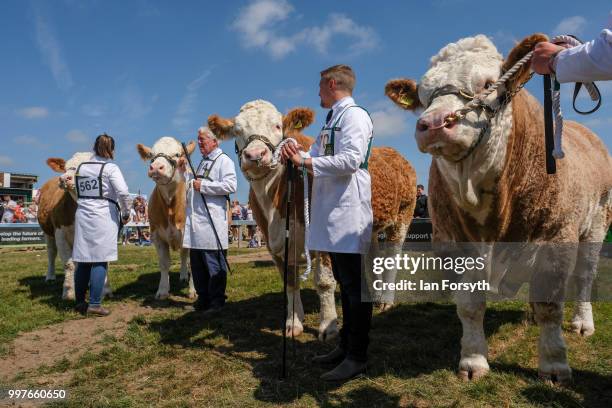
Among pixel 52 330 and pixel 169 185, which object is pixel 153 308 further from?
pixel 169 185

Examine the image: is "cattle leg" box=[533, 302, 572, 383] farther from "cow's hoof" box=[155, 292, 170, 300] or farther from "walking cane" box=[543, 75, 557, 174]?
"cow's hoof" box=[155, 292, 170, 300]

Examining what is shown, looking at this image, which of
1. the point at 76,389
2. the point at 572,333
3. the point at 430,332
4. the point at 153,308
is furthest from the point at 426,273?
the point at 153,308

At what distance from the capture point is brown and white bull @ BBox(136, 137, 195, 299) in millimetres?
6984

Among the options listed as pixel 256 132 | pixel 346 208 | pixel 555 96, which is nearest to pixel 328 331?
pixel 346 208

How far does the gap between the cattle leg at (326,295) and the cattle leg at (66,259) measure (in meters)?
4.66

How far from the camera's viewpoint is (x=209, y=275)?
619cm

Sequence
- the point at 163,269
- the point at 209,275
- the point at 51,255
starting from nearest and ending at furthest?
the point at 209,275 → the point at 163,269 → the point at 51,255

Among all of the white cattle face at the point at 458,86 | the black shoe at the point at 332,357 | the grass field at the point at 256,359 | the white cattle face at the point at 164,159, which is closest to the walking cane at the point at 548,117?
the white cattle face at the point at 458,86

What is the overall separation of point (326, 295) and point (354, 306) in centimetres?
122

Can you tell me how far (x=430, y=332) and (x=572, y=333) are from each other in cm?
147

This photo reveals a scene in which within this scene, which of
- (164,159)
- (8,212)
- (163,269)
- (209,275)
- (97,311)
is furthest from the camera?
(8,212)

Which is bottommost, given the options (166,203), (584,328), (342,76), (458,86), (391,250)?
(584,328)

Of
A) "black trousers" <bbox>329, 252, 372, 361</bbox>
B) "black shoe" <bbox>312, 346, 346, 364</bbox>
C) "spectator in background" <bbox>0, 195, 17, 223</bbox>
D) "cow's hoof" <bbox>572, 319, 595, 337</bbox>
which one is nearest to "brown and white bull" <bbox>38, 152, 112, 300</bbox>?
"black shoe" <bbox>312, 346, 346, 364</bbox>

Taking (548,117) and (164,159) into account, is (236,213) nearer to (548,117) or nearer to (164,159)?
(164,159)
